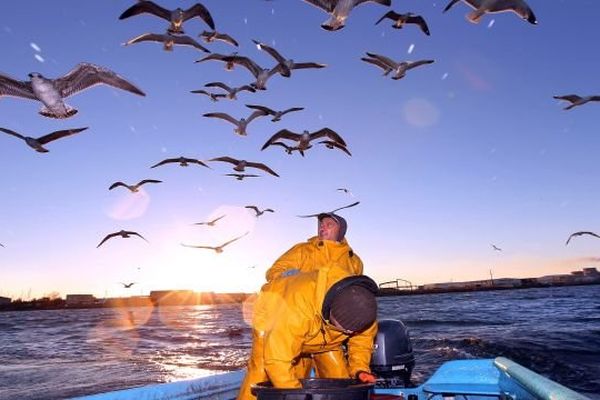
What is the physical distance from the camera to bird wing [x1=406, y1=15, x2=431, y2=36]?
16.5 metres

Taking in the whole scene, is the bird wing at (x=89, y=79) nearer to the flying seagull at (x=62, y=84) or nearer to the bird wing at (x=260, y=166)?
the flying seagull at (x=62, y=84)

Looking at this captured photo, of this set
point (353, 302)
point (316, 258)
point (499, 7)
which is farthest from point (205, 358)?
point (353, 302)

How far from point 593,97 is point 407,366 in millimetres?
14283

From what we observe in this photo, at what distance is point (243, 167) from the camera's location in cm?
2039

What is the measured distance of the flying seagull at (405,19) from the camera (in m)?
16.3

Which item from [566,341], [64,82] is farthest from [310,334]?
[566,341]

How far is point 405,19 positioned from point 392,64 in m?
1.78

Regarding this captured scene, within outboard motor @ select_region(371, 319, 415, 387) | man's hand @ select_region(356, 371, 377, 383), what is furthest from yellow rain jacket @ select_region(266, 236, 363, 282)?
outboard motor @ select_region(371, 319, 415, 387)

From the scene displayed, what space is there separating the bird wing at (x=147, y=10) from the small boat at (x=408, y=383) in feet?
37.1

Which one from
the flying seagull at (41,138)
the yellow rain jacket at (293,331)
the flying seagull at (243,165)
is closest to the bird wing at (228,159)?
the flying seagull at (243,165)

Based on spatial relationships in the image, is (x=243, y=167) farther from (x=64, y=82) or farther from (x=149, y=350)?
(x=149, y=350)

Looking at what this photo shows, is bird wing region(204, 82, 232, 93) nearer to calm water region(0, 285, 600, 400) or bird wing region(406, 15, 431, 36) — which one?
bird wing region(406, 15, 431, 36)

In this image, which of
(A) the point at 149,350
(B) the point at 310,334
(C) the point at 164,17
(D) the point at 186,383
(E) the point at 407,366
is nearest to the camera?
(B) the point at 310,334

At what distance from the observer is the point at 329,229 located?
14.8 ft
